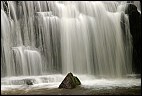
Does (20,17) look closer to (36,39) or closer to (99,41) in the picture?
(36,39)

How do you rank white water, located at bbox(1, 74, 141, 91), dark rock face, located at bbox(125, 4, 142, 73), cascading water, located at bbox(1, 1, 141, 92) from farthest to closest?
1. dark rock face, located at bbox(125, 4, 142, 73)
2. cascading water, located at bbox(1, 1, 141, 92)
3. white water, located at bbox(1, 74, 141, 91)

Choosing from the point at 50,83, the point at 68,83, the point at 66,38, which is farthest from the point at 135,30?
the point at 68,83

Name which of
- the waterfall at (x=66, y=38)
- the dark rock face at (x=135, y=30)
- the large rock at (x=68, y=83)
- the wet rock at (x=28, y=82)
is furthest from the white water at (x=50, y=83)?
the dark rock face at (x=135, y=30)

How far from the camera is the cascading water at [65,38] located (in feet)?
66.6

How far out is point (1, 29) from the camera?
19.9 metres

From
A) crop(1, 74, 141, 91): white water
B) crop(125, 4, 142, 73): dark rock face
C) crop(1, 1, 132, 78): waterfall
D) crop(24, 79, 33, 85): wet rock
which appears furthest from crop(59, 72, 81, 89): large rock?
crop(125, 4, 142, 73): dark rock face

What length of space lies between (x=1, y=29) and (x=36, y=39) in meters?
2.36

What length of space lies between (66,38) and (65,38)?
2.6 inches

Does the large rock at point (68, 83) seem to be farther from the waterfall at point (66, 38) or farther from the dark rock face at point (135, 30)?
the dark rock face at point (135, 30)

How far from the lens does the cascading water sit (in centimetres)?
2029

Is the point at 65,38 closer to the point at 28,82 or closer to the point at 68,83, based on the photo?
the point at 28,82

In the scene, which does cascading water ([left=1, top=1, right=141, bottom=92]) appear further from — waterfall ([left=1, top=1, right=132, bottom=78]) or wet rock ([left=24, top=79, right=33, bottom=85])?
wet rock ([left=24, top=79, right=33, bottom=85])

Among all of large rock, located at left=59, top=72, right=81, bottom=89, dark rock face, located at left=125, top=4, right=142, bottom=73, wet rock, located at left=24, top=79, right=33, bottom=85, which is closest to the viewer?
large rock, located at left=59, top=72, right=81, bottom=89

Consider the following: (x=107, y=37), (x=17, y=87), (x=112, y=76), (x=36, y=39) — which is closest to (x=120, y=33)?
(x=107, y=37)
